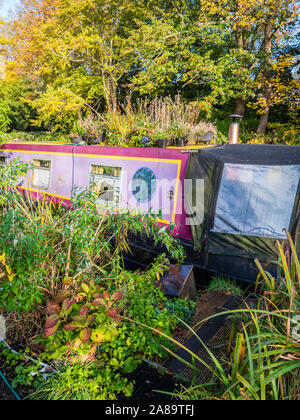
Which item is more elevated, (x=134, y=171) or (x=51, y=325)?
(x=134, y=171)

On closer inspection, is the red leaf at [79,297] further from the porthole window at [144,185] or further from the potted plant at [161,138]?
the potted plant at [161,138]

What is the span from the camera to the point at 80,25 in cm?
953

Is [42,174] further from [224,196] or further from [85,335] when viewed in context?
[85,335]

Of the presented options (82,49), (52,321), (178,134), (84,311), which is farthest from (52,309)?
(82,49)

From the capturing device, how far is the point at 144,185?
147 inches

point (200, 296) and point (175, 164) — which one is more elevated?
point (175, 164)

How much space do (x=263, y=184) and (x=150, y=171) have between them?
1.41 meters

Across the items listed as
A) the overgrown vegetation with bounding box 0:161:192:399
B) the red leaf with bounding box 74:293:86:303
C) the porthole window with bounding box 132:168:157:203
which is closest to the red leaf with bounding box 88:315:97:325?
the overgrown vegetation with bounding box 0:161:192:399

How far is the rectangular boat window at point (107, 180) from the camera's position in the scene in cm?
398

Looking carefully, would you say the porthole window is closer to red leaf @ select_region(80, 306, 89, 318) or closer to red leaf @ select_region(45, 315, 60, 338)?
red leaf @ select_region(80, 306, 89, 318)

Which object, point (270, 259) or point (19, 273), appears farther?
point (270, 259)

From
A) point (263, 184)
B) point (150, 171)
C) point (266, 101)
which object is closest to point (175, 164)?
point (150, 171)

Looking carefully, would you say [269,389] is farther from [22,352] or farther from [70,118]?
[70,118]

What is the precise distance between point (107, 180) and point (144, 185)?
2.33 feet
